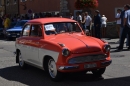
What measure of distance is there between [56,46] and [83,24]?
1379 centimetres

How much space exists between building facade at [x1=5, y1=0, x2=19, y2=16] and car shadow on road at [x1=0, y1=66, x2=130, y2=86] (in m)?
35.3

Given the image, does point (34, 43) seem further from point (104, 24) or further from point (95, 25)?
point (104, 24)

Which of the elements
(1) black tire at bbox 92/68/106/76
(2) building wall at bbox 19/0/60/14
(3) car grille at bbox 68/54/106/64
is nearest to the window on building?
(3) car grille at bbox 68/54/106/64

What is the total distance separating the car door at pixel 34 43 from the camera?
9070 millimetres

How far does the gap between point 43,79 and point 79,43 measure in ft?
4.87

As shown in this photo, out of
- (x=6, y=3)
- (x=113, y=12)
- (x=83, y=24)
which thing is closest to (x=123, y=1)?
(x=113, y=12)

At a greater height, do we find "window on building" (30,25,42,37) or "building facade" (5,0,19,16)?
"window on building" (30,25,42,37)

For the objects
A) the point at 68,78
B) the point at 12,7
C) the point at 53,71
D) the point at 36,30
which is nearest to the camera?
the point at 53,71

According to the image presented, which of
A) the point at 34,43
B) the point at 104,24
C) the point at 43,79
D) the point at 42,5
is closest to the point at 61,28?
the point at 34,43

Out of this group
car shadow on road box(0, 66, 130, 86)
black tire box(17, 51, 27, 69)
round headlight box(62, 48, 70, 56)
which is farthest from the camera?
black tire box(17, 51, 27, 69)

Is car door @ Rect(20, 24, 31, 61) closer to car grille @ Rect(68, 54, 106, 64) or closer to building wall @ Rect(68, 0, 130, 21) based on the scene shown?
car grille @ Rect(68, 54, 106, 64)

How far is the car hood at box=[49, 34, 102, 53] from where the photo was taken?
26.3 feet

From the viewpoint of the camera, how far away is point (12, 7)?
154 ft

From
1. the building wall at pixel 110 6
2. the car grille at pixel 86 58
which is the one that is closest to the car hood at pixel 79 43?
the car grille at pixel 86 58
